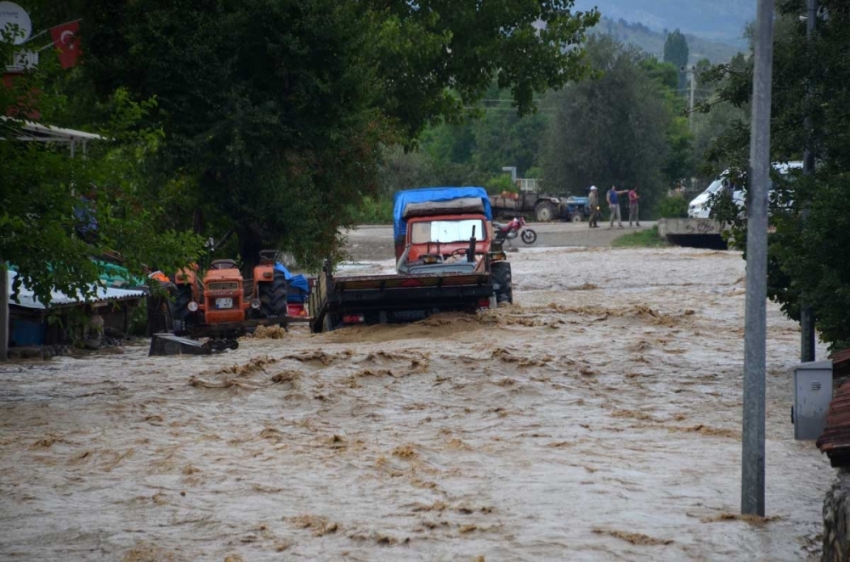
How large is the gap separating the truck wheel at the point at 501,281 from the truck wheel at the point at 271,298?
159 inches

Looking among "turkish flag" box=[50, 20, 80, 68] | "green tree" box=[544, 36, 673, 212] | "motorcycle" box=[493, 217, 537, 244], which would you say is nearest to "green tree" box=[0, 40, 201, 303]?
"turkish flag" box=[50, 20, 80, 68]

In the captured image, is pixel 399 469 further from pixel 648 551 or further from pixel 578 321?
pixel 578 321

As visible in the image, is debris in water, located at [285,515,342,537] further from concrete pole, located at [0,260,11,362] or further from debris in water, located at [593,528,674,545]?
concrete pole, located at [0,260,11,362]

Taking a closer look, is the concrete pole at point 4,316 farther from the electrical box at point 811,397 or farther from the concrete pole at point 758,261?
the concrete pole at point 758,261

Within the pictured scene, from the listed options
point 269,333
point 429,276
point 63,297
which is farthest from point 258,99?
point 63,297

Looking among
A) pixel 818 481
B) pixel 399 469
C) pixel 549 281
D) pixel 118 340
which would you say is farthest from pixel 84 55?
pixel 818 481

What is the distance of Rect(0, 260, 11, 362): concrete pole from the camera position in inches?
686

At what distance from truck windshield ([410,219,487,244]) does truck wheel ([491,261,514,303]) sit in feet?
6.39

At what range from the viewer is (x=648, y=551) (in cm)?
845

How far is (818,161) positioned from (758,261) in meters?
7.20

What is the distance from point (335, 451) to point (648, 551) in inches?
166

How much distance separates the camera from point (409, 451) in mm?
11859

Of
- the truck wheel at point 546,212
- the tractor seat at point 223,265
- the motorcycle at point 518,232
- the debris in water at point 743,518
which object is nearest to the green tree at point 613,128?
the truck wheel at point 546,212

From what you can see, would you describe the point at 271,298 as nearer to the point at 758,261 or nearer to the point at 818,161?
the point at 818,161
